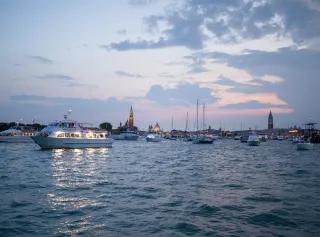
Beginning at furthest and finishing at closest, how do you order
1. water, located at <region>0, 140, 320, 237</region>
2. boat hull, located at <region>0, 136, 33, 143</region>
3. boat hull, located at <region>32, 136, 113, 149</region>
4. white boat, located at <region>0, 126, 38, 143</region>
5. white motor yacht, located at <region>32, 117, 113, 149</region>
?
white boat, located at <region>0, 126, 38, 143</region> < boat hull, located at <region>0, 136, 33, 143</region> < white motor yacht, located at <region>32, 117, 113, 149</region> < boat hull, located at <region>32, 136, 113, 149</region> < water, located at <region>0, 140, 320, 237</region>

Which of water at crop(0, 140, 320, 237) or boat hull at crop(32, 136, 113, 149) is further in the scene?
boat hull at crop(32, 136, 113, 149)

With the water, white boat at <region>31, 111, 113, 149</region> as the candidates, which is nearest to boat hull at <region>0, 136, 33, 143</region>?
white boat at <region>31, 111, 113, 149</region>

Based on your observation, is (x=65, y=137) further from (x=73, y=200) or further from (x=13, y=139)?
(x=73, y=200)

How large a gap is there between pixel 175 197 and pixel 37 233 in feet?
27.4

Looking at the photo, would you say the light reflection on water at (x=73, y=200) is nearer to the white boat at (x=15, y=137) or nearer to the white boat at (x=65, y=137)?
the white boat at (x=65, y=137)

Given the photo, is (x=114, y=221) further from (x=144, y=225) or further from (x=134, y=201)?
(x=134, y=201)

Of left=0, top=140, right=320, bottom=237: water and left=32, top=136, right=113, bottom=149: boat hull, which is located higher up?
left=32, top=136, right=113, bottom=149: boat hull

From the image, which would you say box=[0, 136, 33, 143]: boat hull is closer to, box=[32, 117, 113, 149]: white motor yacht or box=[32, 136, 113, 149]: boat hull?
box=[32, 117, 113, 149]: white motor yacht

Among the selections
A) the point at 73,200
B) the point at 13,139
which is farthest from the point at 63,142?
the point at 73,200

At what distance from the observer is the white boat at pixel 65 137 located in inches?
2304

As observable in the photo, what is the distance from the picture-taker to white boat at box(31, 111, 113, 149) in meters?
58.5

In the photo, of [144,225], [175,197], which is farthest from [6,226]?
[175,197]

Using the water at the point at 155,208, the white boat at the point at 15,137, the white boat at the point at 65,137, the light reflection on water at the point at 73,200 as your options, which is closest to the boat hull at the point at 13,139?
the white boat at the point at 15,137

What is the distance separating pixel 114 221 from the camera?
1209 centimetres
